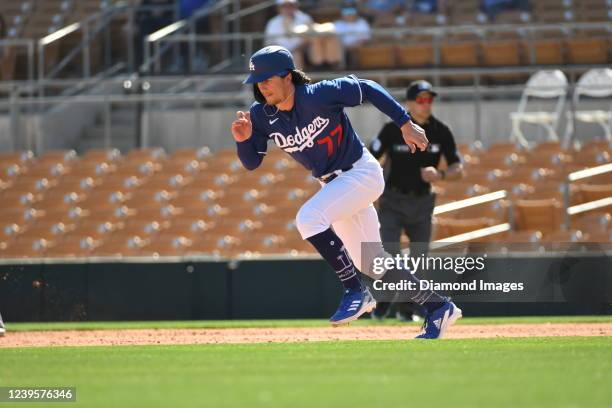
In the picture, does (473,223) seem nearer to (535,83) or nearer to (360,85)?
(535,83)

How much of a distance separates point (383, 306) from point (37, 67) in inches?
439

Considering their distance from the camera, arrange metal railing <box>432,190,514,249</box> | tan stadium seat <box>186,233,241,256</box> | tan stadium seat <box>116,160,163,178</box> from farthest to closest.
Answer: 1. tan stadium seat <box>116,160,163,178</box>
2. tan stadium seat <box>186,233,241,256</box>
3. metal railing <box>432,190,514,249</box>

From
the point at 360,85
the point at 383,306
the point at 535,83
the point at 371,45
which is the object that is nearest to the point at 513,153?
the point at 535,83

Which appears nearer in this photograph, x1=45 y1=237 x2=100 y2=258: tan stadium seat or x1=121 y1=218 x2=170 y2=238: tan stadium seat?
x1=45 y1=237 x2=100 y2=258: tan stadium seat

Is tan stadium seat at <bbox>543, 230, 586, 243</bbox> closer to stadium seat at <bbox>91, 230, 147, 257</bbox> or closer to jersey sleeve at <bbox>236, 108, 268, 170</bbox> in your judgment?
stadium seat at <bbox>91, 230, 147, 257</bbox>

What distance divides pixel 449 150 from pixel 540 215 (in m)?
3.43

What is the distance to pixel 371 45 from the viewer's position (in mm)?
19016

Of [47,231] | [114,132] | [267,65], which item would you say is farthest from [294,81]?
[114,132]

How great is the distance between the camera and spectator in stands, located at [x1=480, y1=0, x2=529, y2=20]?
19750mm

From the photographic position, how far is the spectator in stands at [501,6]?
19750mm

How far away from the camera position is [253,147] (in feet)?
28.3

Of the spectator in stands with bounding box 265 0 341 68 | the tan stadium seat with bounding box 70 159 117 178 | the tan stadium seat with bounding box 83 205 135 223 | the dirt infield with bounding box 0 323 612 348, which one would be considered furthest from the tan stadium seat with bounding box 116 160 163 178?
the dirt infield with bounding box 0 323 612 348

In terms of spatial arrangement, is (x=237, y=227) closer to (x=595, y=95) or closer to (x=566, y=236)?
(x=566, y=236)

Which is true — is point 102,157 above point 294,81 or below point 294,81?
below
